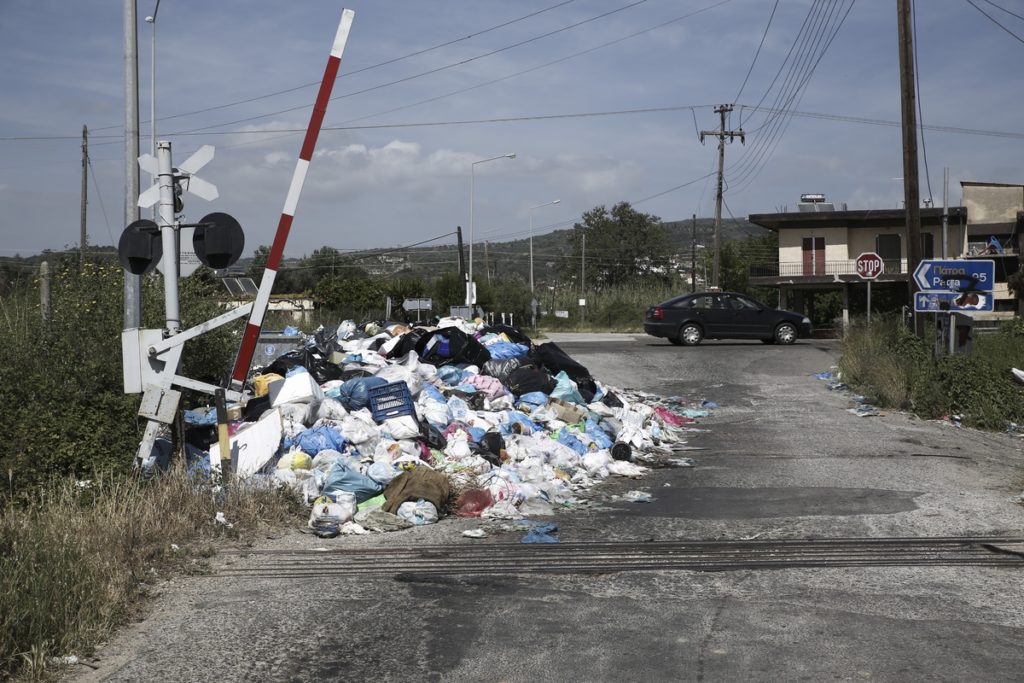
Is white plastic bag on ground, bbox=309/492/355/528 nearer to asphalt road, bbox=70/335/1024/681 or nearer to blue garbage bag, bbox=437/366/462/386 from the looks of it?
asphalt road, bbox=70/335/1024/681

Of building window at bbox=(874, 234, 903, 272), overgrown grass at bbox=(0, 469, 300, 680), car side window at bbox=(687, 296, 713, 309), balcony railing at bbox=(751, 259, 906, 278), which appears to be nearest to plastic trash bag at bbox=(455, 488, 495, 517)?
overgrown grass at bbox=(0, 469, 300, 680)

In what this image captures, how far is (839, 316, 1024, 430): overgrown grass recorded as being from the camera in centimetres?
1498

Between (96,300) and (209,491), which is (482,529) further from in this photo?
(96,300)

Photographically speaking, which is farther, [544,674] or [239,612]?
[239,612]

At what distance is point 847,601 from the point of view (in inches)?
232

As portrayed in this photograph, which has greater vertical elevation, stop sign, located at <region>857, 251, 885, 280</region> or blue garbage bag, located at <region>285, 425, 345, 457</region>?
stop sign, located at <region>857, 251, 885, 280</region>

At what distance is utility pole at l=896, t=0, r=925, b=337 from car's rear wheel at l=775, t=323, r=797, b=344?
9218 mm

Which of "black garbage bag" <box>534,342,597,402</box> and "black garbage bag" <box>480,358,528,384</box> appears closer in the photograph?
"black garbage bag" <box>480,358,528,384</box>

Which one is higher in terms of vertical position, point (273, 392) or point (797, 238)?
point (797, 238)

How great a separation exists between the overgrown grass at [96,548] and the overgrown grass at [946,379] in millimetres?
11109

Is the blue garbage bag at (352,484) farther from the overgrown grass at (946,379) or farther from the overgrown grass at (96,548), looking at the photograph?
the overgrown grass at (946,379)

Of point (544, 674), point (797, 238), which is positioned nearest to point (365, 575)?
point (544, 674)

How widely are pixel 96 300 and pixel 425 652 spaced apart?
6.47 metres

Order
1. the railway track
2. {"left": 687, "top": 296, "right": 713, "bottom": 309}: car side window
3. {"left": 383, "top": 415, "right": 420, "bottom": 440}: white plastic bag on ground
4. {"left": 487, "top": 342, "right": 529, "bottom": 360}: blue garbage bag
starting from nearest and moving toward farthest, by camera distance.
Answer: the railway track → {"left": 383, "top": 415, "right": 420, "bottom": 440}: white plastic bag on ground → {"left": 487, "top": 342, "right": 529, "bottom": 360}: blue garbage bag → {"left": 687, "top": 296, "right": 713, "bottom": 309}: car side window
